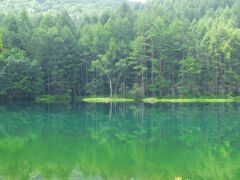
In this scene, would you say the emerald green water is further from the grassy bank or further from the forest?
the forest

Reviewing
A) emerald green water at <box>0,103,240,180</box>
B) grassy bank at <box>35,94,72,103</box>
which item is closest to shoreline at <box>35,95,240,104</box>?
grassy bank at <box>35,94,72,103</box>

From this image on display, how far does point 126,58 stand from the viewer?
47.7m

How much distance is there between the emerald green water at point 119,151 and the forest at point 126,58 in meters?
27.2

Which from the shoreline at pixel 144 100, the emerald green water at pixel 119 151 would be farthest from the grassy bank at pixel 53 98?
the emerald green water at pixel 119 151

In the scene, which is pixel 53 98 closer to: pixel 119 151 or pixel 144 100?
pixel 144 100

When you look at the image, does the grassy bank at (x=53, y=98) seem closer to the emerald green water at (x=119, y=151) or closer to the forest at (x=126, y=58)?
the forest at (x=126, y=58)

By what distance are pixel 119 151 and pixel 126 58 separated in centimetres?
3737

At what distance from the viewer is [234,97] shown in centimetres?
4231

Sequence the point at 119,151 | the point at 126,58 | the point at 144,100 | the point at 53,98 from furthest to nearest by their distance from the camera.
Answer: the point at 126,58, the point at 53,98, the point at 144,100, the point at 119,151

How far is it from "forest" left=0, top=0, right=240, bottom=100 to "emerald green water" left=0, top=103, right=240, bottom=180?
2717cm

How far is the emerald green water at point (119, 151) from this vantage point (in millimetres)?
8445

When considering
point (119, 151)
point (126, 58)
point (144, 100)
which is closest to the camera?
point (119, 151)

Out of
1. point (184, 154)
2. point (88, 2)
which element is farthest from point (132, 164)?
point (88, 2)

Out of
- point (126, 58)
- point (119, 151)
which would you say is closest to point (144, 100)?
point (126, 58)
